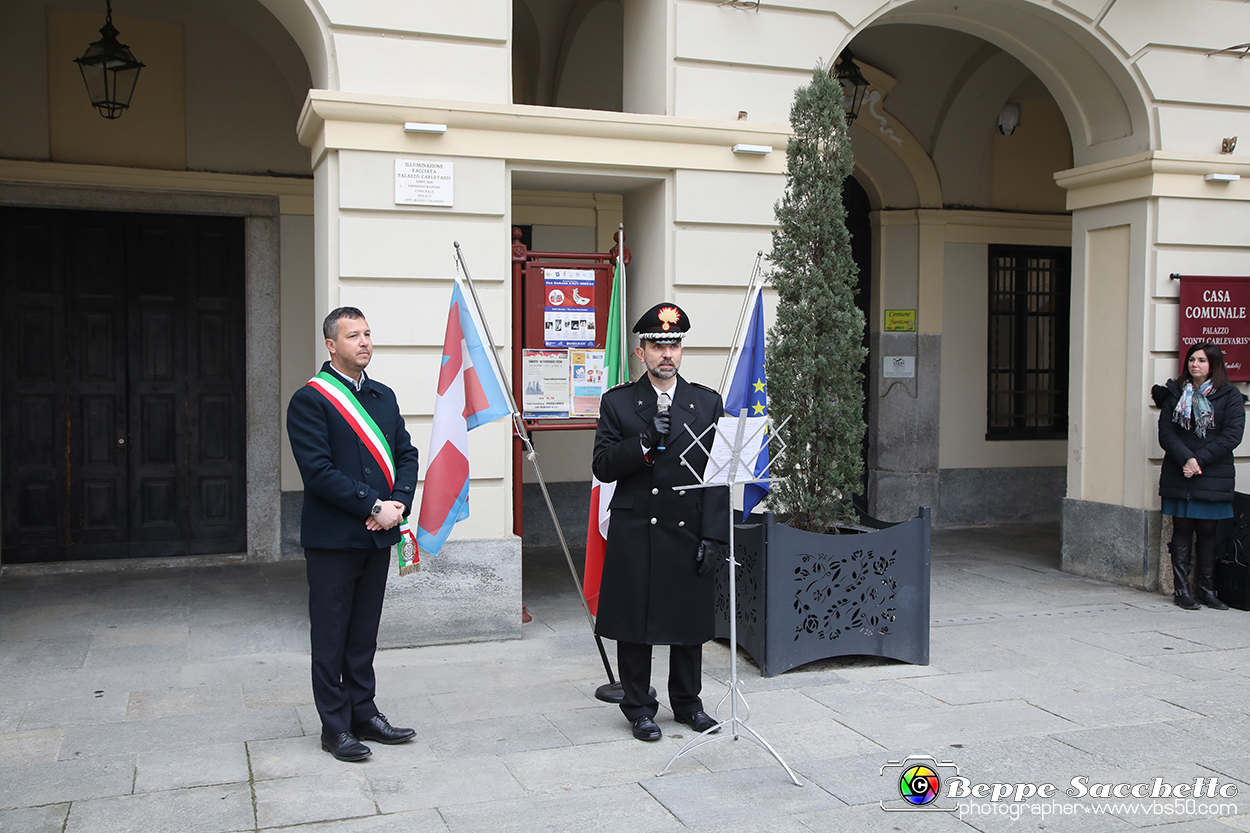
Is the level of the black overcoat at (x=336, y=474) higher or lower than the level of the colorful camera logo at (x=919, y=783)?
higher

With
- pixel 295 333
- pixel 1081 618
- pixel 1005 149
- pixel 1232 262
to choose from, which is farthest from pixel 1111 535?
pixel 295 333

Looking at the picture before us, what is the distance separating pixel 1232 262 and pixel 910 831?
669cm

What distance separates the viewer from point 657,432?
4.64m

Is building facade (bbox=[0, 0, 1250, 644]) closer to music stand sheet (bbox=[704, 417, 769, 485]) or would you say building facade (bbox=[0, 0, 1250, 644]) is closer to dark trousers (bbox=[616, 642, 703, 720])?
dark trousers (bbox=[616, 642, 703, 720])

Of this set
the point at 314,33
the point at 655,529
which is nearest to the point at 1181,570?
the point at 655,529

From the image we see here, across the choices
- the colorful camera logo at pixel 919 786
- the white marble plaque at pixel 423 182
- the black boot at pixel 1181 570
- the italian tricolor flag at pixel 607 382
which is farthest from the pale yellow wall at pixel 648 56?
the black boot at pixel 1181 570

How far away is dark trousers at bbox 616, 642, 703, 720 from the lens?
497 cm

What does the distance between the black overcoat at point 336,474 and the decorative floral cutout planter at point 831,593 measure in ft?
7.15

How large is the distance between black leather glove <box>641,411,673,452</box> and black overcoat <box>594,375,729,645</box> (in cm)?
10

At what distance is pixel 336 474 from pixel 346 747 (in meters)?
1.20

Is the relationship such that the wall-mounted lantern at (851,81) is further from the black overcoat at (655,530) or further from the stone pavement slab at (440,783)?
the stone pavement slab at (440,783)

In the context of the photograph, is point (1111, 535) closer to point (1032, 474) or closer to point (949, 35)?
point (1032, 474)

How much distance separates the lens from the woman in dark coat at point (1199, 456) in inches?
305

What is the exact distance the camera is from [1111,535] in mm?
8656
